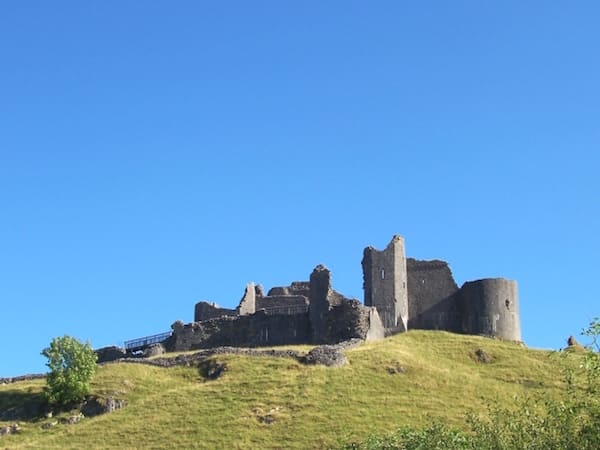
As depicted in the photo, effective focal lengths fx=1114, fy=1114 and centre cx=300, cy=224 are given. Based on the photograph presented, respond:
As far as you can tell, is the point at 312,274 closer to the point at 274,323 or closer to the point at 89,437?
the point at 274,323

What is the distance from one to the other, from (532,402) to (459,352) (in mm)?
13971

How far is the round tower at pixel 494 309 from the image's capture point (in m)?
91.8

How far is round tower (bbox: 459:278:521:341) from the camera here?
301 feet

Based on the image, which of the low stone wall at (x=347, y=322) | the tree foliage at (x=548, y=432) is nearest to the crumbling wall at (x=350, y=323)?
the low stone wall at (x=347, y=322)

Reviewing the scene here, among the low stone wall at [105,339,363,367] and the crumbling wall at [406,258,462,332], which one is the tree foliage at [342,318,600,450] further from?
the crumbling wall at [406,258,462,332]

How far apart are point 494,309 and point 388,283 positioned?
9026 millimetres

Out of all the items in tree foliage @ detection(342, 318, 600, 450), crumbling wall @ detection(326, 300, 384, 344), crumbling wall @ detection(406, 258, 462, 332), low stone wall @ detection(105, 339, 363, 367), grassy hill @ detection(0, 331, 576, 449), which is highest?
crumbling wall @ detection(406, 258, 462, 332)

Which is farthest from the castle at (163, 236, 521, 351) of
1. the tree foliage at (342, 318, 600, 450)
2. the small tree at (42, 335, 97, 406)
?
the tree foliage at (342, 318, 600, 450)

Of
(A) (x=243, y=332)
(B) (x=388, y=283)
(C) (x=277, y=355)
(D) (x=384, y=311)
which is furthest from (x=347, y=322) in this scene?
(A) (x=243, y=332)

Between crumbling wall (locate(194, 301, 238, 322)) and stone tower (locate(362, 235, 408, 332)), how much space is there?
1439 centimetres

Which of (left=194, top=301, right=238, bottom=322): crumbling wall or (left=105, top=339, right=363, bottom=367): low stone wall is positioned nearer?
(left=105, top=339, right=363, bottom=367): low stone wall

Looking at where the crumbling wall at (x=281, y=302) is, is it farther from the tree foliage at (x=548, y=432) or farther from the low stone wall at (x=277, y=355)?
the tree foliage at (x=548, y=432)

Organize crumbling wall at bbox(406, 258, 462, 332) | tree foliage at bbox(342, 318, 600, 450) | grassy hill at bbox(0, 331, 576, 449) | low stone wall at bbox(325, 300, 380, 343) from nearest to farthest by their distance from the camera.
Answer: tree foliage at bbox(342, 318, 600, 450) < grassy hill at bbox(0, 331, 576, 449) < low stone wall at bbox(325, 300, 380, 343) < crumbling wall at bbox(406, 258, 462, 332)

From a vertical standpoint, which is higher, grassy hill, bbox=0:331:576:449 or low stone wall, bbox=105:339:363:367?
low stone wall, bbox=105:339:363:367
